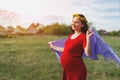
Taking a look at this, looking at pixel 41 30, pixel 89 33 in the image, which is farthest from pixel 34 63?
pixel 89 33

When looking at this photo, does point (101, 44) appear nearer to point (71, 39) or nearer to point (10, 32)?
point (71, 39)

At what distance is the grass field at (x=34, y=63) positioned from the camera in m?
5.09

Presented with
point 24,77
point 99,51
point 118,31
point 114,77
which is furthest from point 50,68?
point 99,51

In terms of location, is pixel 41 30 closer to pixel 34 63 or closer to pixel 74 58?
pixel 34 63

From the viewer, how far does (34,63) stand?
5426 millimetres

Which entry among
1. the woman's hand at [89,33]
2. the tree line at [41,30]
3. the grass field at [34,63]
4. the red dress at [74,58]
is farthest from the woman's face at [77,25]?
the tree line at [41,30]

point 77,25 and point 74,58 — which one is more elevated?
point 77,25

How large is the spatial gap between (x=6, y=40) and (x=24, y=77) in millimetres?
1145

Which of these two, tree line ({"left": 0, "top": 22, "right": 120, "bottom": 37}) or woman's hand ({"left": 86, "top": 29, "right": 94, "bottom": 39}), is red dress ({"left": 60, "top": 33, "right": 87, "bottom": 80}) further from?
tree line ({"left": 0, "top": 22, "right": 120, "bottom": 37})

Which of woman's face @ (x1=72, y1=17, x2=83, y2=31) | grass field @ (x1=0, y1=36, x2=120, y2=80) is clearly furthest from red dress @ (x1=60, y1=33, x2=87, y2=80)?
grass field @ (x1=0, y1=36, x2=120, y2=80)

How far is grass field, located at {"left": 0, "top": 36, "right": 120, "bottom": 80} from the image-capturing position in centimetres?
509

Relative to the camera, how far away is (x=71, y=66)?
317 cm

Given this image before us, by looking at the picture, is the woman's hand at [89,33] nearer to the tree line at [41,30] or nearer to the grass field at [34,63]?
the grass field at [34,63]

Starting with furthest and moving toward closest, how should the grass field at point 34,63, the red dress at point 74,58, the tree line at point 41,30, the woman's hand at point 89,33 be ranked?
the tree line at point 41,30 < the grass field at point 34,63 < the red dress at point 74,58 < the woman's hand at point 89,33
